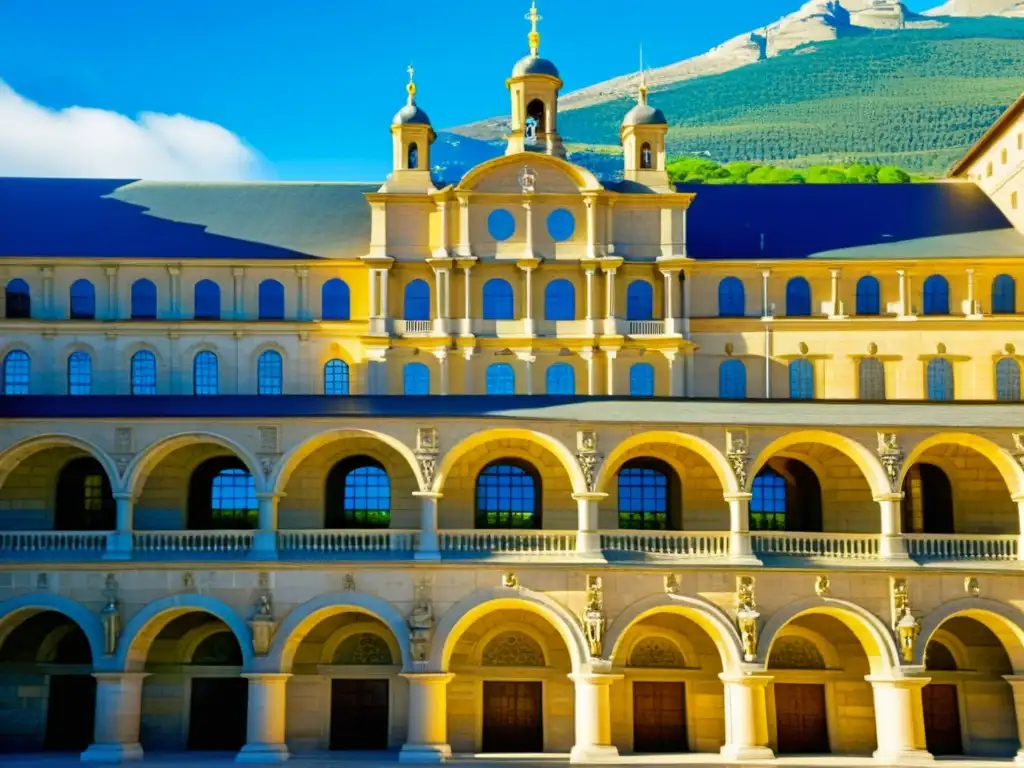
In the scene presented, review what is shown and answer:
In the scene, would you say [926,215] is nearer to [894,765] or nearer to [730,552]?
[730,552]

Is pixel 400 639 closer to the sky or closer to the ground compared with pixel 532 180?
closer to the ground

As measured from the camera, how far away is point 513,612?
55.4 meters

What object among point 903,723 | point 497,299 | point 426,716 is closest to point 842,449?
point 903,723

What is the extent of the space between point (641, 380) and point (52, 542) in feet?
85.7

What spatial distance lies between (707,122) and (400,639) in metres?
157

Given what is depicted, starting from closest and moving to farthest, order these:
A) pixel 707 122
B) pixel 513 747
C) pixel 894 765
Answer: pixel 894 765 < pixel 513 747 < pixel 707 122

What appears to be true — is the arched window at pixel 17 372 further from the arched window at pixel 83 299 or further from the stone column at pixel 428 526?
the stone column at pixel 428 526

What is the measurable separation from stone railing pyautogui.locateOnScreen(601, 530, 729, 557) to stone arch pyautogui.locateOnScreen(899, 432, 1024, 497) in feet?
24.3

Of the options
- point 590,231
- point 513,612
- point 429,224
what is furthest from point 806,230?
point 513,612

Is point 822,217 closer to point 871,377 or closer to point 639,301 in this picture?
point 871,377

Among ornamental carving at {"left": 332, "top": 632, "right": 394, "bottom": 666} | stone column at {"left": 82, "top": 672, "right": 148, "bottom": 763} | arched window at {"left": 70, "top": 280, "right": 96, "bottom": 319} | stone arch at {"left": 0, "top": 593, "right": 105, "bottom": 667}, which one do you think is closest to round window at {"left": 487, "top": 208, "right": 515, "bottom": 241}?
arched window at {"left": 70, "top": 280, "right": 96, "bottom": 319}

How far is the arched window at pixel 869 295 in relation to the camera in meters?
66.6

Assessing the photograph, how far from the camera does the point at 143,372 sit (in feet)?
212

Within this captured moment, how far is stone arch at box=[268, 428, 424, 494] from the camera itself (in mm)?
52156
